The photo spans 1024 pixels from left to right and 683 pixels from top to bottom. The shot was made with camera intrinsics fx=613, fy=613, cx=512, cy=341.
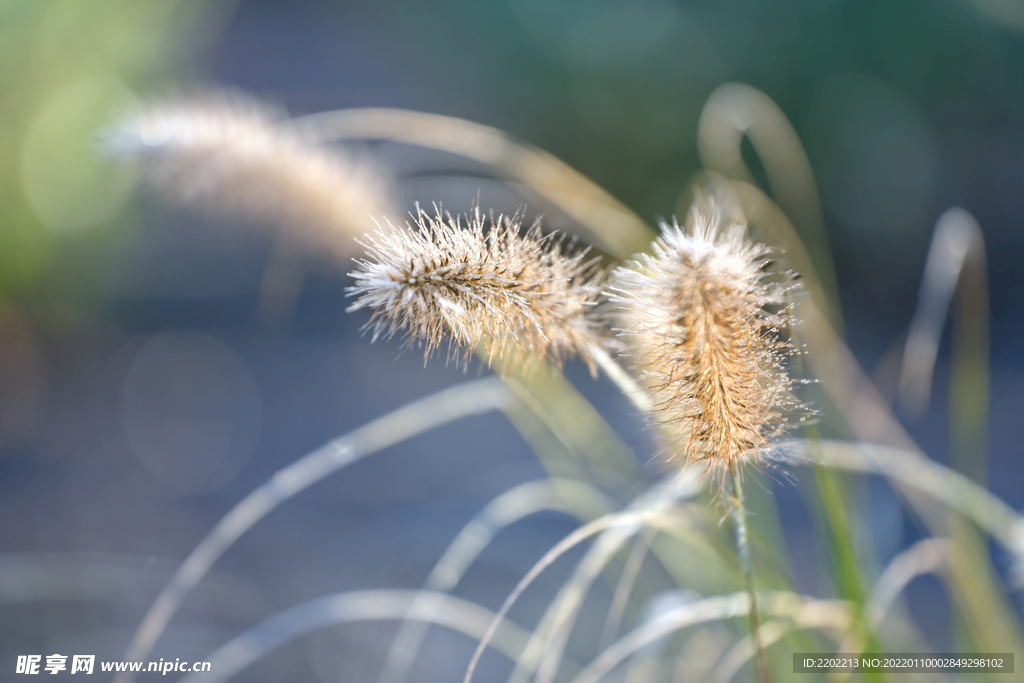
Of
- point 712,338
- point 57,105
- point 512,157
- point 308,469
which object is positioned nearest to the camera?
point 712,338

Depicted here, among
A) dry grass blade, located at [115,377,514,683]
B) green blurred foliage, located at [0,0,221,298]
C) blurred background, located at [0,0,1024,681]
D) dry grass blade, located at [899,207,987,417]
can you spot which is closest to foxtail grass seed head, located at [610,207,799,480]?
dry grass blade, located at [115,377,514,683]

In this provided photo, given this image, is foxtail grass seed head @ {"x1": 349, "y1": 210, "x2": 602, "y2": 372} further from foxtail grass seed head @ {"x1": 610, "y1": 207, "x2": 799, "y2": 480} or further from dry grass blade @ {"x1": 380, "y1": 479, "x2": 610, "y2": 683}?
dry grass blade @ {"x1": 380, "y1": 479, "x2": 610, "y2": 683}

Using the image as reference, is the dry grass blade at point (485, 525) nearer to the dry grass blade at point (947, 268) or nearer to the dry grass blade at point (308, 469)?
the dry grass blade at point (308, 469)

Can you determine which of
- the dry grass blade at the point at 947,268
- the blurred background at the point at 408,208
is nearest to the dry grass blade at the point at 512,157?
the dry grass blade at the point at 947,268

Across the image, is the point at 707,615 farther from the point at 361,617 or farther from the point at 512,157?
the point at 512,157

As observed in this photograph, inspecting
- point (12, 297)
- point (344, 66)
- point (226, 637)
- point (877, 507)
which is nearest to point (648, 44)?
point (344, 66)

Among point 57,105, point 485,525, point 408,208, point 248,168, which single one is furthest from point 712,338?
point 57,105
